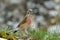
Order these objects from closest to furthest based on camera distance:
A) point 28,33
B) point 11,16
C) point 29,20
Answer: point 29,20
point 28,33
point 11,16

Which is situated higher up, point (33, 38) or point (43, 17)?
point (43, 17)

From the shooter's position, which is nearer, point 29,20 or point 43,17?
point 29,20

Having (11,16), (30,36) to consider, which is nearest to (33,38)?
(30,36)

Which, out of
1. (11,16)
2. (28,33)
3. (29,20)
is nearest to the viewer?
(29,20)

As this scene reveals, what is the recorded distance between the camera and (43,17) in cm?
1420

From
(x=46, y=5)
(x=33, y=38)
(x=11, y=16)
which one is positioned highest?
(x=46, y=5)

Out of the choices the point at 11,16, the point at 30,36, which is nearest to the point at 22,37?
the point at 30,36

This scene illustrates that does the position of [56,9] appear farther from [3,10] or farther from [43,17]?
[3,10]

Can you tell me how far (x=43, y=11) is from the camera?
47.4 feet

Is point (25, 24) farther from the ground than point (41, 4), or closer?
closer

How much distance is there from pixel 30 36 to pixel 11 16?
864 centimetres

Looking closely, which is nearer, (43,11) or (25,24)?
(25,24)

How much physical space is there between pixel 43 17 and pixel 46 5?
2.88 ft

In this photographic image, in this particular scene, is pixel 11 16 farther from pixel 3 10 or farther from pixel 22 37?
pixel 22 37
